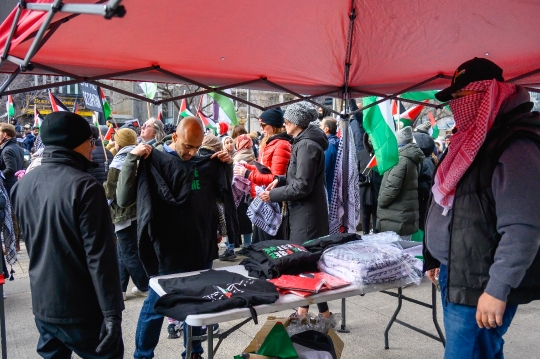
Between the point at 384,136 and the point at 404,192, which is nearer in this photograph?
the point at 384,136

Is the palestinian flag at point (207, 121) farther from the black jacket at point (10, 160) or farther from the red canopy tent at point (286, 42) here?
the red canopy tent at point (286, 42)

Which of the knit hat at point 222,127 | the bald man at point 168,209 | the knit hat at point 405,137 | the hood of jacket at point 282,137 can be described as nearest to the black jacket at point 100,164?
the hood of jacket at point 282,137

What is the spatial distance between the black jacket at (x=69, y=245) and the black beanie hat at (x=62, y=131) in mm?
45

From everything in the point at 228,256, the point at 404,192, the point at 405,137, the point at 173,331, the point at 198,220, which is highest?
the point at 405,137

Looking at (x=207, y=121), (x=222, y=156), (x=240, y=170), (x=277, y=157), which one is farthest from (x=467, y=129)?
(x=207, y=121)

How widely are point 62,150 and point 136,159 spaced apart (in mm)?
868

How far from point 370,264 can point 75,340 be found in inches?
67.1

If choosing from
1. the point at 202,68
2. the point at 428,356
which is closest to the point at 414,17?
the point at 202,68

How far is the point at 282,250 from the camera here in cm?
309

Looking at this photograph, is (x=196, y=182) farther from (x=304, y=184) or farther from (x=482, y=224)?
(x=482, y=224)

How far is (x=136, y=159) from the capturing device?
10.9 ft

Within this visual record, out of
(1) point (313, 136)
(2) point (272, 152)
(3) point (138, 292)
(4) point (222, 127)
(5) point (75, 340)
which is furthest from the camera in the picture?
(4) point (222, 127)

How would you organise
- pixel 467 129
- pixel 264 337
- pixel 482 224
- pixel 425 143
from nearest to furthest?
pixel 482 224 < pixel 467 129 < pixel 264 337 < pixel 425 143

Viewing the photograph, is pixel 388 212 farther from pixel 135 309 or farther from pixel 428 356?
pixel 135 309
